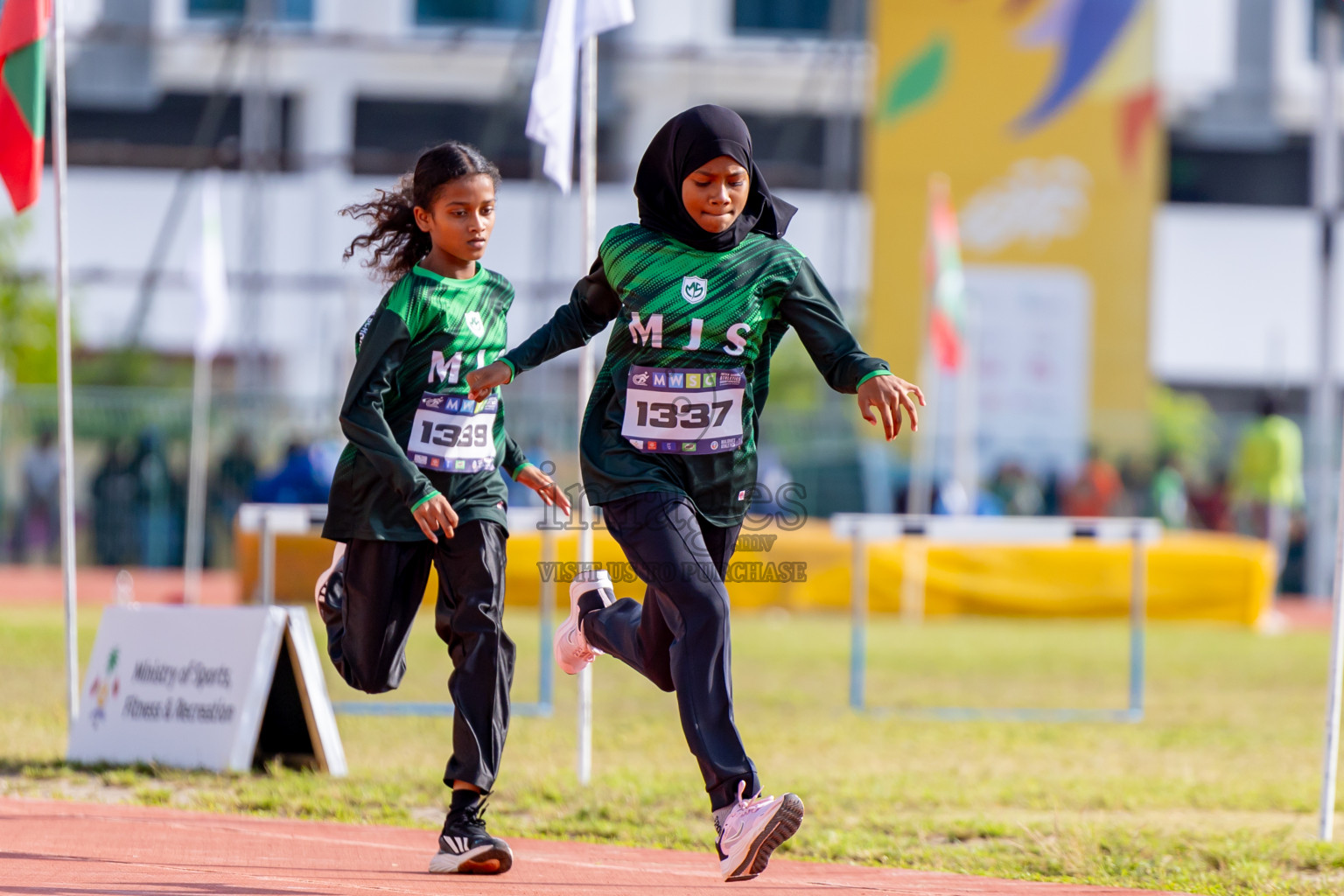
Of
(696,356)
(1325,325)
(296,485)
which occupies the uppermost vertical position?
(1325,325)

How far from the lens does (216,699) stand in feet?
22.4

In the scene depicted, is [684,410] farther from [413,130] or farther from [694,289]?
[413,130]

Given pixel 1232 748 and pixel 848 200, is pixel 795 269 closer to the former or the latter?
pixel 1232 748

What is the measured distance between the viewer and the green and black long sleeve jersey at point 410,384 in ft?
15.6

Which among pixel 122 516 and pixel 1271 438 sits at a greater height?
pixel 1271 438

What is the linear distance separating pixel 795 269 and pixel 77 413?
19.6 m

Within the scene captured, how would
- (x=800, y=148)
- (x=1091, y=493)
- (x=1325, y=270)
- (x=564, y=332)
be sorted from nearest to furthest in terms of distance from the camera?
1. (x=564, y=332)
2. (x=1091, y=493)
3. (x=1325, y=270)
4. (x=800, y=148)

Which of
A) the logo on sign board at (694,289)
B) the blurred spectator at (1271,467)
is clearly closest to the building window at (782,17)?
the blurred spectator at (1271,467)

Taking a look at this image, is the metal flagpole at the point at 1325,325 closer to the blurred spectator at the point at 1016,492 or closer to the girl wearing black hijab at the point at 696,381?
the blurred spectator at the point at 1016,492

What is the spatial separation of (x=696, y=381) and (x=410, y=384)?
3.03ft

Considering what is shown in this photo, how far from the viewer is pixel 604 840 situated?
561cm

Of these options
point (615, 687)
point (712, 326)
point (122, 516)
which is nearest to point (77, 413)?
point (122, 516)

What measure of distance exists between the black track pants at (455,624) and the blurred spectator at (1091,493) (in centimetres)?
1590

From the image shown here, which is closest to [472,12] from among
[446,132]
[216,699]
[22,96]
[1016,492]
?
[446,132]
